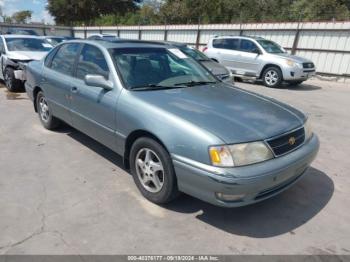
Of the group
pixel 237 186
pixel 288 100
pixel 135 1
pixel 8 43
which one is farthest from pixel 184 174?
pixel 135 1

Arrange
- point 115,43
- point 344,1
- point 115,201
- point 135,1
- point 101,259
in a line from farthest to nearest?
point 135,1 < point 344,1 < point 115,43 < point 115,201 < point 101,259

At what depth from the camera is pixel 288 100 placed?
9352mm

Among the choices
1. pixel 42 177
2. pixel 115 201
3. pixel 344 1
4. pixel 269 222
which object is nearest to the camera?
pixel 269 222

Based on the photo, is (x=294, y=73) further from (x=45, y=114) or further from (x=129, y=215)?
(x=129, y=215)

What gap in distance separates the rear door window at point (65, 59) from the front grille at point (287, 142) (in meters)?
3.02

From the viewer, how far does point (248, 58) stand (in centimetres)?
1213

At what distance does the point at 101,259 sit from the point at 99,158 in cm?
209

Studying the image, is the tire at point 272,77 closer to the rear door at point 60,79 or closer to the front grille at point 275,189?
the rear door at point 60,79

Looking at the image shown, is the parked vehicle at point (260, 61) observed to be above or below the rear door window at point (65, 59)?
below

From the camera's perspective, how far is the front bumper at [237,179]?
9.08 ft

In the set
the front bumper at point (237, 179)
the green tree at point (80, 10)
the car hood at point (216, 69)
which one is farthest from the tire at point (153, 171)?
the green tree at point (80, 10)

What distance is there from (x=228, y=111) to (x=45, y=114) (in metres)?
3.65

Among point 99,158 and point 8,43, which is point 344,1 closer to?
point 8,43

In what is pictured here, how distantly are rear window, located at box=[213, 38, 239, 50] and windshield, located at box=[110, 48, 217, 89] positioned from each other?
28.2 feet
